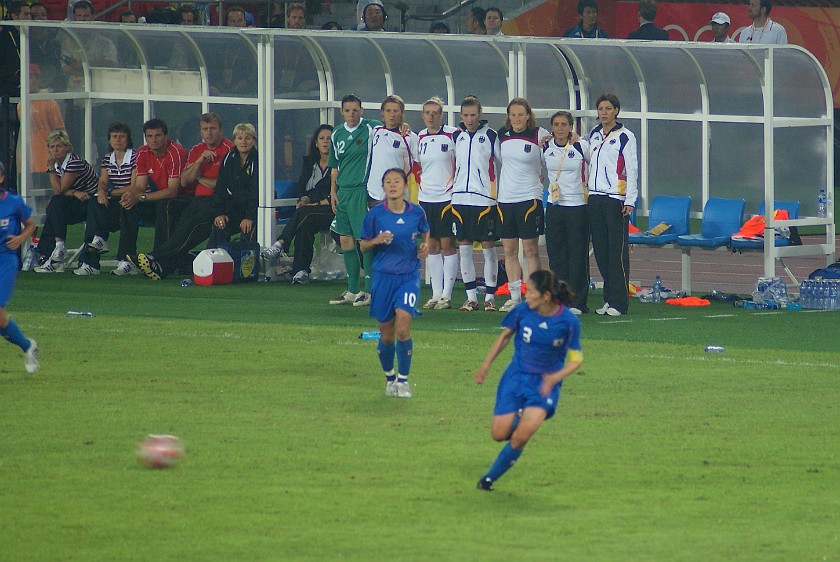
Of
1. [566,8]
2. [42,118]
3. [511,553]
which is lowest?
[511,553]

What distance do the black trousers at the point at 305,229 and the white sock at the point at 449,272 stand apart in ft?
9.83

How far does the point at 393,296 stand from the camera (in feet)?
40.4

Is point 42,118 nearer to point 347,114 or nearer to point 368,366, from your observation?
point 347,114

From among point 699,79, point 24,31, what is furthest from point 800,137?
point 24,31

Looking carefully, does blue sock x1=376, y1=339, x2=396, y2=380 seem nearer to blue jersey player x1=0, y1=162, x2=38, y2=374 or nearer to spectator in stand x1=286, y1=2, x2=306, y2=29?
blue jersey player x1=0, y1=162, x2=38, y2=374

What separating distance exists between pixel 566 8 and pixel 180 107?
1108cm

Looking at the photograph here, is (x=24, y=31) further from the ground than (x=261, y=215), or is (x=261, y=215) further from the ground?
(x=24, y=31)

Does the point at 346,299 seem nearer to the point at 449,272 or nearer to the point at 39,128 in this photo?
the point at 449,272

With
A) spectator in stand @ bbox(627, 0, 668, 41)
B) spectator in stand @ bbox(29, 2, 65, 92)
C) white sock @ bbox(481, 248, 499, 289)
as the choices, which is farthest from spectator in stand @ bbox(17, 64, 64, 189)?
spectator in stand @ bbox(627, 0, 668, 41)

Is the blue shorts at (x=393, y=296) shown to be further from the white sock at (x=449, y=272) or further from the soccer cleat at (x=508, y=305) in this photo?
the white sock at (x=449, y=272)

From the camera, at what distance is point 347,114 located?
1817 centimetres

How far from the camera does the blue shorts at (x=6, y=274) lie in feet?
43.0

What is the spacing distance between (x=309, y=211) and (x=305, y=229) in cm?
25

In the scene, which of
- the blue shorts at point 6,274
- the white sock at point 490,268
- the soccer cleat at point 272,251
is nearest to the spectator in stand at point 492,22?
the soccer cleat at point 272,251
